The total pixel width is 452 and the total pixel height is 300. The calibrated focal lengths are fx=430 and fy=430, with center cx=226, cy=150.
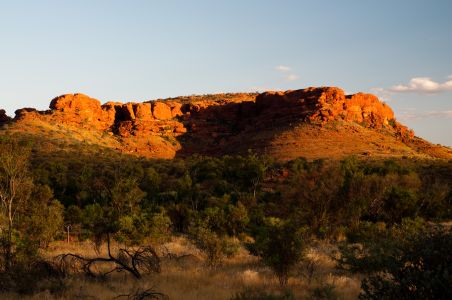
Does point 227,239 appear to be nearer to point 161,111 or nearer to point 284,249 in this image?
point 284,249

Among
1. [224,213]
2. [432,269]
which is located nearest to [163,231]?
[224,213]

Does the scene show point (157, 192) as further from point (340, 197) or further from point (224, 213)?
point (340, 197)

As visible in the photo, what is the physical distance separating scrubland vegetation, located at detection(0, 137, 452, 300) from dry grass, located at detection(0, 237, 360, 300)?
0.05 metres

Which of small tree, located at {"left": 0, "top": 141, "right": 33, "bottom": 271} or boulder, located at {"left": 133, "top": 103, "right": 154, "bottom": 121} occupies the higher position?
boulder, located at {"left": 133, "top": 103, "right": 154, "bottom": 121}

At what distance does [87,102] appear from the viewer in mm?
82312

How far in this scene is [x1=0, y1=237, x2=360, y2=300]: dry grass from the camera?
393 inches

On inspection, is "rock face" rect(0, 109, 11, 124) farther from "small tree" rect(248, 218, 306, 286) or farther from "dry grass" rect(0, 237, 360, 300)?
"small tree" rect(248, 218, 306, 286)

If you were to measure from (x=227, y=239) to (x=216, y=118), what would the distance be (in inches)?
2898

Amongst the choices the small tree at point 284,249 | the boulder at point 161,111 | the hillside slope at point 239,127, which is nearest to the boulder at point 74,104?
the hillside slope at point 239,127

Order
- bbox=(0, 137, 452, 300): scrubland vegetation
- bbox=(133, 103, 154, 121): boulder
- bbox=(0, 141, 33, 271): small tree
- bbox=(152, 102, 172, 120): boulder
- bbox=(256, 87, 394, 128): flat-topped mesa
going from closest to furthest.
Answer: bbox=(0, 137, 452, 300): scrubland vegetation < bbox=(0, 141, 33, 271): small tree < bbox=(256, 87, 394, 128): flat-topped mesa < bbox=(133, 103, 154, 121): boulder < bbox=(152, 102, 172, 120): boulder

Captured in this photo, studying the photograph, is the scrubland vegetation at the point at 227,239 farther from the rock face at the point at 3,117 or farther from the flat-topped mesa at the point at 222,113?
the rock face at the point at 3,117

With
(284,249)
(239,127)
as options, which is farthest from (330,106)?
(284,249)

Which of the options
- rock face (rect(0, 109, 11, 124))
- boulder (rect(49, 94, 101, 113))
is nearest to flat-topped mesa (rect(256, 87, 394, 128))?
boulder (rect(49, 94, 101, 113))

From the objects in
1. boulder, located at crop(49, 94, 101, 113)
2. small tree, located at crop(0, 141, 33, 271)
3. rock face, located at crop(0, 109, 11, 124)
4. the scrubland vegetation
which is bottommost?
the scrubland vegetation
